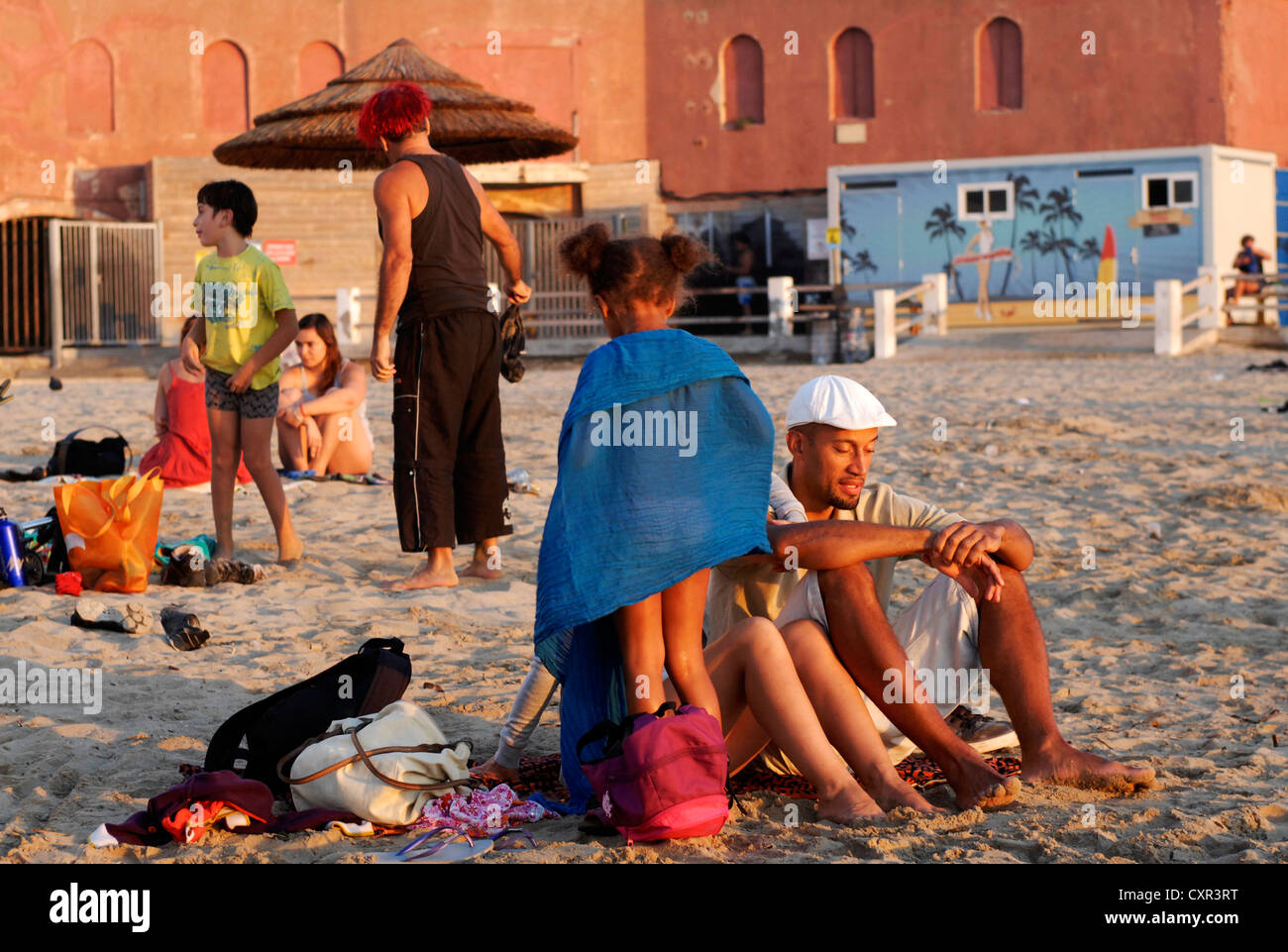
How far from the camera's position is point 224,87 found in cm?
2427

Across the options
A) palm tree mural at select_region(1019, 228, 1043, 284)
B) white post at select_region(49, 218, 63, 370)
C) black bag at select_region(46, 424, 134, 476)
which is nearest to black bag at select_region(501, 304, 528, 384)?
black bag at select_region(46, 424, 134, 476)

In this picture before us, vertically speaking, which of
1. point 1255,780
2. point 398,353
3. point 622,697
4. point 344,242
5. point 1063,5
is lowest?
point 1255,780

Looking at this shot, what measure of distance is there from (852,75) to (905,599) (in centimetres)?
1992

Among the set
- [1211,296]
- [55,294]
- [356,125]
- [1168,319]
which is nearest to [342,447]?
[356,125]

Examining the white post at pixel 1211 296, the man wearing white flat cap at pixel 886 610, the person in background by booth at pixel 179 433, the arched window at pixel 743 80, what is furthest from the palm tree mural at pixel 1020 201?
the man wearing white flat cap at pixel 886 610

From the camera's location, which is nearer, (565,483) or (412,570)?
(565,483)

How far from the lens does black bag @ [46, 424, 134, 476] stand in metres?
8.02

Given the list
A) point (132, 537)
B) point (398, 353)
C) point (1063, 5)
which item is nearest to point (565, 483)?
point (398, 353)

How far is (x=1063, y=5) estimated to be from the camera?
76.5 feet

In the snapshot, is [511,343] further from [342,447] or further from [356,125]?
[356,125]

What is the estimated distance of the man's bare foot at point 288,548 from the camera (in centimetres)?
623

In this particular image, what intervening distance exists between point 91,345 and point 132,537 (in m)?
17.2

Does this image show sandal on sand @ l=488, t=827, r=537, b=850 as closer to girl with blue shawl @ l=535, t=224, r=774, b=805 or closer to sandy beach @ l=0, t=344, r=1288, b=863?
sandy beach @ l=0, t=344, r=1288, b=863
